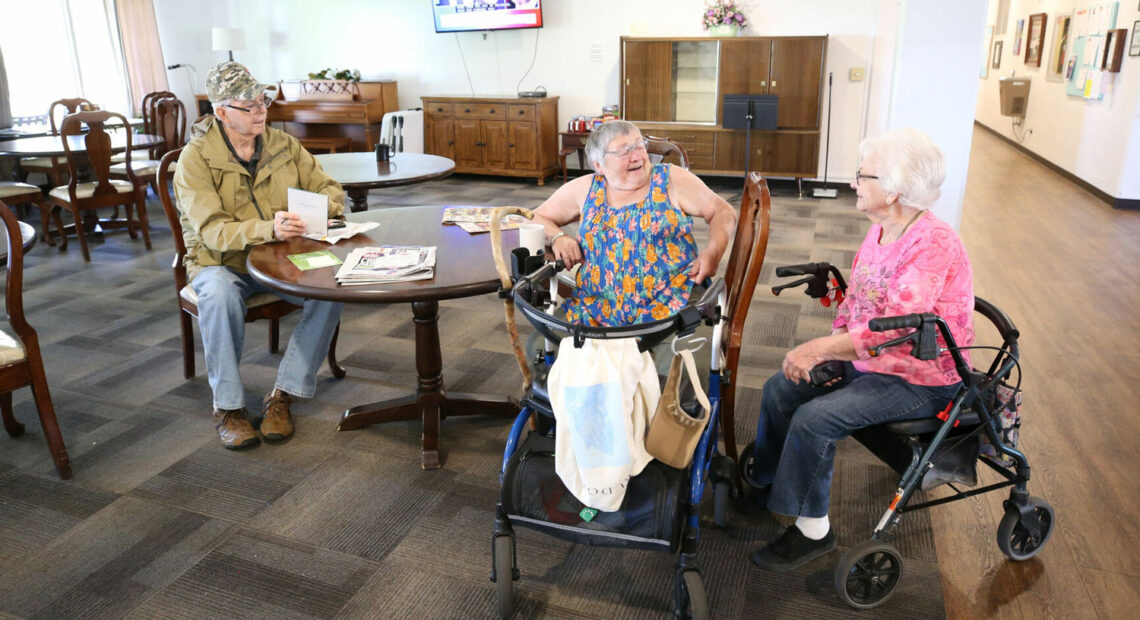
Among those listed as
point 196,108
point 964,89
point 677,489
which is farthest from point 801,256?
point 196,108

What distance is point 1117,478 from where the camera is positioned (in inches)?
90.4

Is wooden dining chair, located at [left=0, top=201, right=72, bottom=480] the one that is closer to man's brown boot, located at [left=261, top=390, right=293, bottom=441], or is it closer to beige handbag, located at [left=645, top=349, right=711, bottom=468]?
man's brown boot, located at [left=261, top=390, right=293, bottom=441]

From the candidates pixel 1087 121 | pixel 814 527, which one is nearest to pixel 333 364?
pixel 814 527

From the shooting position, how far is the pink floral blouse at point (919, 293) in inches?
66.9

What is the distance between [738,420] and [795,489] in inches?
33.2

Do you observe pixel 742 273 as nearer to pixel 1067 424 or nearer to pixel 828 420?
pixel 828 420

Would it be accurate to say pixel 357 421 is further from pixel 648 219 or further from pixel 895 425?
pixel 895 425

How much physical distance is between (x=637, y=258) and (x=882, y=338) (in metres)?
0.69

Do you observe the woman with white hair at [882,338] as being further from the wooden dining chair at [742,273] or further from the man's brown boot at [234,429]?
the man's brown boot at [234,429]

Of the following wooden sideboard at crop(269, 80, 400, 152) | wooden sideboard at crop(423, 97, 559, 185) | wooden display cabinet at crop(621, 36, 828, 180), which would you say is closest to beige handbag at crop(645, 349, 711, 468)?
wooden display cabinet at crop(621, 36, 828, 180)

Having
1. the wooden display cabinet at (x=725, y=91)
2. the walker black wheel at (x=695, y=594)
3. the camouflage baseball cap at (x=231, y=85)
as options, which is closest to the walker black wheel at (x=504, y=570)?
the walker black wheel at (x=695, y=594)

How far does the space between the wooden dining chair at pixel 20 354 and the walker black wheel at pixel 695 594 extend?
1885 millimetres

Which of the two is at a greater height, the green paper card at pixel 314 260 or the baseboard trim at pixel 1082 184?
the green paper card at pixel 314 260

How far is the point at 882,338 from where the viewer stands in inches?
68.2
